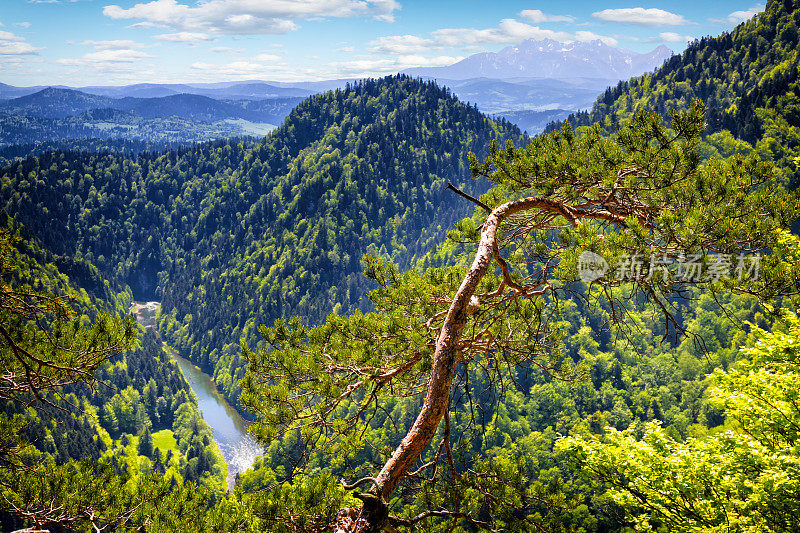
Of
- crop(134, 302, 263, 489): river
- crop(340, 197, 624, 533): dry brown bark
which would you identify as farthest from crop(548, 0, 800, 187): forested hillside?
crop(134, 302, 263, 489): river

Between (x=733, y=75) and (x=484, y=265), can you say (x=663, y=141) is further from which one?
(x=733, y=75)

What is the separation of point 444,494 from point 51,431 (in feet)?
291

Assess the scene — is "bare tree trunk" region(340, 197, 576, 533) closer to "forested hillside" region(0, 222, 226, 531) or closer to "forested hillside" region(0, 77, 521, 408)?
"forested hillside" region(0, 222, 226, 531)

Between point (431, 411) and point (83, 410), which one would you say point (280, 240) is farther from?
point (431, 411)

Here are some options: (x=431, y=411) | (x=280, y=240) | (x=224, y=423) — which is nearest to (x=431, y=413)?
(x=431, y=411)

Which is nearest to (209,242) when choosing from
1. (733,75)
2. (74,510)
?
(733,75)

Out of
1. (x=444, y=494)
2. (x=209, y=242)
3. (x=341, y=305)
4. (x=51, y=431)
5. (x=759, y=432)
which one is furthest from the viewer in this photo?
(x=209, y=242)

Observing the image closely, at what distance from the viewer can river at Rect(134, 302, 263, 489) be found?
106m

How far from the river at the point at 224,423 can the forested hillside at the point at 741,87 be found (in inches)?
3957

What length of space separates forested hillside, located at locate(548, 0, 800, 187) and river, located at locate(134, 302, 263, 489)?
100520 millimetres

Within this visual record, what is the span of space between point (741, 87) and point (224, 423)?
14767cm

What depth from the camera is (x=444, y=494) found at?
6.97 metres

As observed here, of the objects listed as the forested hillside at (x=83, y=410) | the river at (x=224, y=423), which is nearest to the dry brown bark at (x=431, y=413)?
the forested hillside at (x=83, y=410)

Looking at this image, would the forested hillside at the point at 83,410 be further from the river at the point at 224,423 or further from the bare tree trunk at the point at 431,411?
the river at the point at 224,423
